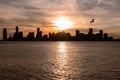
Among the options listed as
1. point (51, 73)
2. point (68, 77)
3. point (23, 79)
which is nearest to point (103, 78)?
point (68, 77)

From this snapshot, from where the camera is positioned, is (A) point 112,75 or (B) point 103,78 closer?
(B) point 103,78

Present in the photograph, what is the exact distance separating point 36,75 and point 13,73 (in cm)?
544

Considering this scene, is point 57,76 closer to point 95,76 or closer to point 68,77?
point 68,77

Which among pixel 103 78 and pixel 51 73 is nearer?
pixel 103 78

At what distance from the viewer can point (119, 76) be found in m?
49.4

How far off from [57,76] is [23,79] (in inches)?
296

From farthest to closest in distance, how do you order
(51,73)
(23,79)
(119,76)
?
(51,73), (119,76), (23,79)

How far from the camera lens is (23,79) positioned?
4625cm

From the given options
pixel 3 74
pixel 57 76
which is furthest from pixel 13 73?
pixel 57 76

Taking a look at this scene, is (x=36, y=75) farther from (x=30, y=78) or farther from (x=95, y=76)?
(x=95, y=76)

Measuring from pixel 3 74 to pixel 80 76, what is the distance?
16402 mm

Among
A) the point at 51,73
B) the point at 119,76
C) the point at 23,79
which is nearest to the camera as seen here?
the point at 23,79

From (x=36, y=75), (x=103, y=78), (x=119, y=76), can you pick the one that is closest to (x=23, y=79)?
(x=36, y=75)

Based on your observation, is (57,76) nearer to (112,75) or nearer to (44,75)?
(44,75)
